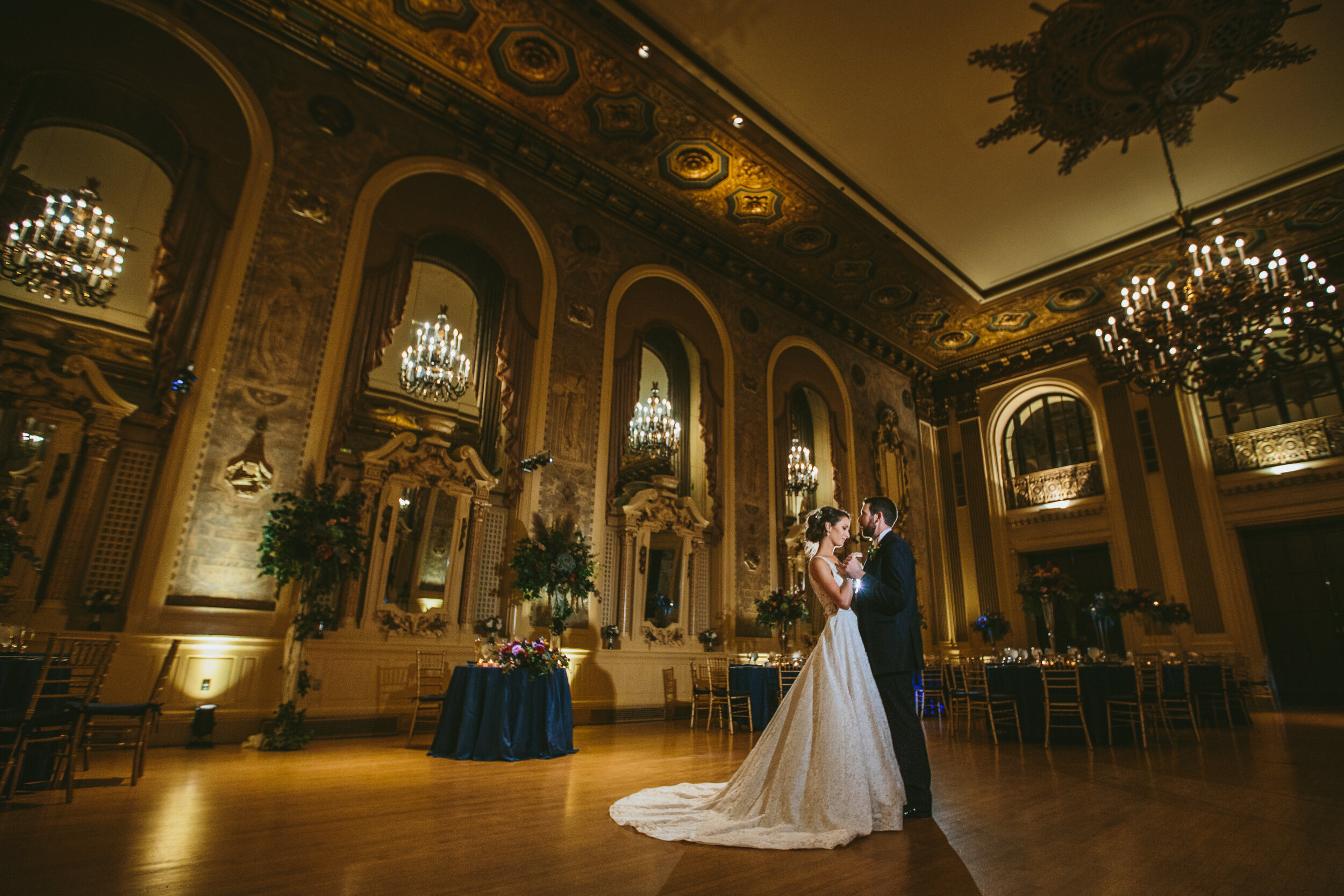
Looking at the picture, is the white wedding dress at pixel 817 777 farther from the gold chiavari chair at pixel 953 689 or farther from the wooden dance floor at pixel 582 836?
the gold chiavari chair at pixel 953 689

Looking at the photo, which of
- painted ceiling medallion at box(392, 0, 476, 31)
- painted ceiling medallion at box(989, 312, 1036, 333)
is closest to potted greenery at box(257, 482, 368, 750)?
painted ceiling medallion at box(392, 0, 476, 31)

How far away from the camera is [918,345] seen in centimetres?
1545

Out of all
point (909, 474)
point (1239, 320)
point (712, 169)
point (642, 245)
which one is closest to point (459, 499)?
point (642, 245)

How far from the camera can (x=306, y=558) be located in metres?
5.95

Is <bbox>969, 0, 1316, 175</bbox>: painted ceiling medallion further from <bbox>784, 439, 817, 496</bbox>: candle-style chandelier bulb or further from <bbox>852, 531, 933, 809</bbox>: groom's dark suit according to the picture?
<bbox>852, 531, 933, 809</bbox>: groom's dark suit

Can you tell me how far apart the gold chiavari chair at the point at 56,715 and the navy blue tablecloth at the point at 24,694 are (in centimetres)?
3

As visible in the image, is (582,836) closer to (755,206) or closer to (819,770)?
(819,770)

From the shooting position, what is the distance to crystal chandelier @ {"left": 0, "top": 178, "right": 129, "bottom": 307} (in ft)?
20.2

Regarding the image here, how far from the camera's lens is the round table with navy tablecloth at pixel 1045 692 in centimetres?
665

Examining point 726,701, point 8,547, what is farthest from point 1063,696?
point 8,547

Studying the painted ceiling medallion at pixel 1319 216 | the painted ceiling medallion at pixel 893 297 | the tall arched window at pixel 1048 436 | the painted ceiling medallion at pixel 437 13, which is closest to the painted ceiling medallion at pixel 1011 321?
the tall arched window at pixel 1048 436

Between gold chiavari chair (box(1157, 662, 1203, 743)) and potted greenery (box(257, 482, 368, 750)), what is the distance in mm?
8202

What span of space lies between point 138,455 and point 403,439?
2376 mm

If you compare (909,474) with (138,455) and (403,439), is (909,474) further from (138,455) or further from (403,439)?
(138,455)
